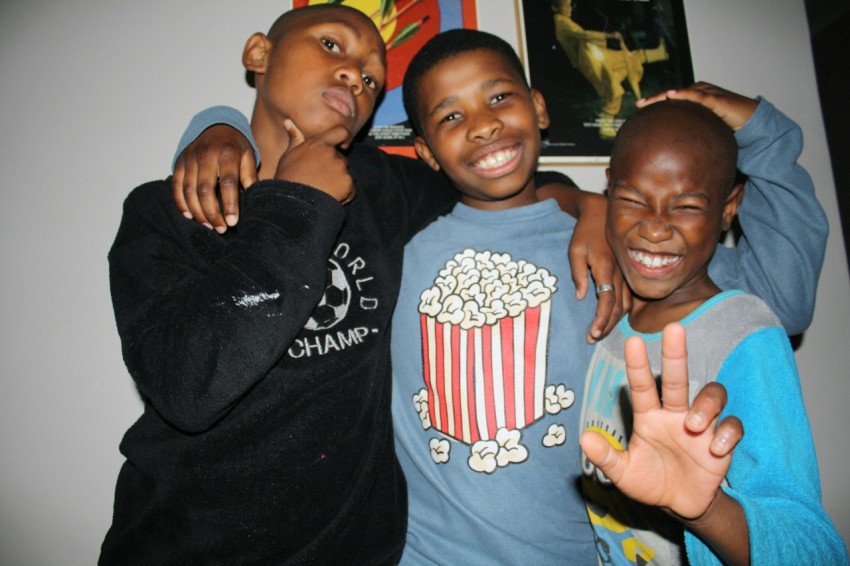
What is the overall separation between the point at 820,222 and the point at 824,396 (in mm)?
927

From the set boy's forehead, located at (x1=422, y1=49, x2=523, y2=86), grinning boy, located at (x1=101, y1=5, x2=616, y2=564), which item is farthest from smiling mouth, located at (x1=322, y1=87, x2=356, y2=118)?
boy's forehead, located at (x1=422, y1=49, x2=523, y2=86)

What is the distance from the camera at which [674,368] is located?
523 mm

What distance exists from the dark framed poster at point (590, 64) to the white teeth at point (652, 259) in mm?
620

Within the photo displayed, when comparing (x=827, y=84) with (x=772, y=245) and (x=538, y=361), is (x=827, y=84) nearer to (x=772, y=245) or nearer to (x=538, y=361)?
(x=772, y=245)

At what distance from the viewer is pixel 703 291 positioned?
82cm

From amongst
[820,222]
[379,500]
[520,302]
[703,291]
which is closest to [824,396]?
[820,222]

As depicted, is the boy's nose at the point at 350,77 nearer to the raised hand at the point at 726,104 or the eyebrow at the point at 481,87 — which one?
the eyebrow at the point at 481,87

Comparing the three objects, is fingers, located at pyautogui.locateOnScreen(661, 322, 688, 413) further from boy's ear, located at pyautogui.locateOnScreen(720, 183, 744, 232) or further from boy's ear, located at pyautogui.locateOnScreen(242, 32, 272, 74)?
boy's ear, located at pyautogui.locateOnScreen(242, 32, 272, 74)

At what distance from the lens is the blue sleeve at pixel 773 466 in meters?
0.56

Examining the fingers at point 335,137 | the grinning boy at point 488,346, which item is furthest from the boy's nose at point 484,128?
the fingers at point 335,137

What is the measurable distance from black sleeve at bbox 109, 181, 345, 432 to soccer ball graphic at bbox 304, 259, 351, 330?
0.53 feet

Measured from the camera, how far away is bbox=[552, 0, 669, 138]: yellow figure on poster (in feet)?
4.59

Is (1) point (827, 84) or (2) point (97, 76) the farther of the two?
(1) point (827, 84)

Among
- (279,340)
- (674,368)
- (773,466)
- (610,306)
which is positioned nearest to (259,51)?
(279,340)
